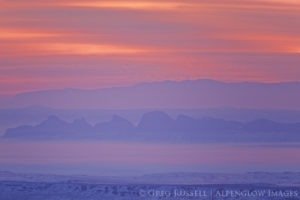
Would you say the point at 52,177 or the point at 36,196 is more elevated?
the point at 52,177

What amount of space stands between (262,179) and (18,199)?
12.7m

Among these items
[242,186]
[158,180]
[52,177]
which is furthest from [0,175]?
[242,186]

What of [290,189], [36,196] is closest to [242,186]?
[290,189]

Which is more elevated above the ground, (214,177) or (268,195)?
(214,177)

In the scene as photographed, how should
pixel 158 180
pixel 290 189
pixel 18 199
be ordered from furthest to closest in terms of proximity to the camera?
1. pixel 158 180
2. pixel 290 189
3. pixel 18 199

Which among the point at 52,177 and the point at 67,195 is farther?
the point at 52,177

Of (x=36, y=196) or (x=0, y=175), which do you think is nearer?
(x=36, y=196)

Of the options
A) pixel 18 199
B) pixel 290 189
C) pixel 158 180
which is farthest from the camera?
pixel 158 180

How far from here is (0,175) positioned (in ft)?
167

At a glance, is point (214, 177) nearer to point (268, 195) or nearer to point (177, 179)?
point (177, 179)

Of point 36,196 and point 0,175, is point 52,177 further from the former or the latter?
point 36,196

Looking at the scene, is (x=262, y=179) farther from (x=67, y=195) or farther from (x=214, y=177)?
(x=67, y=195)

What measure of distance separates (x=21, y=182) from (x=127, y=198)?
5.65 metres

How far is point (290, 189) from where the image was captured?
45.4 meters
